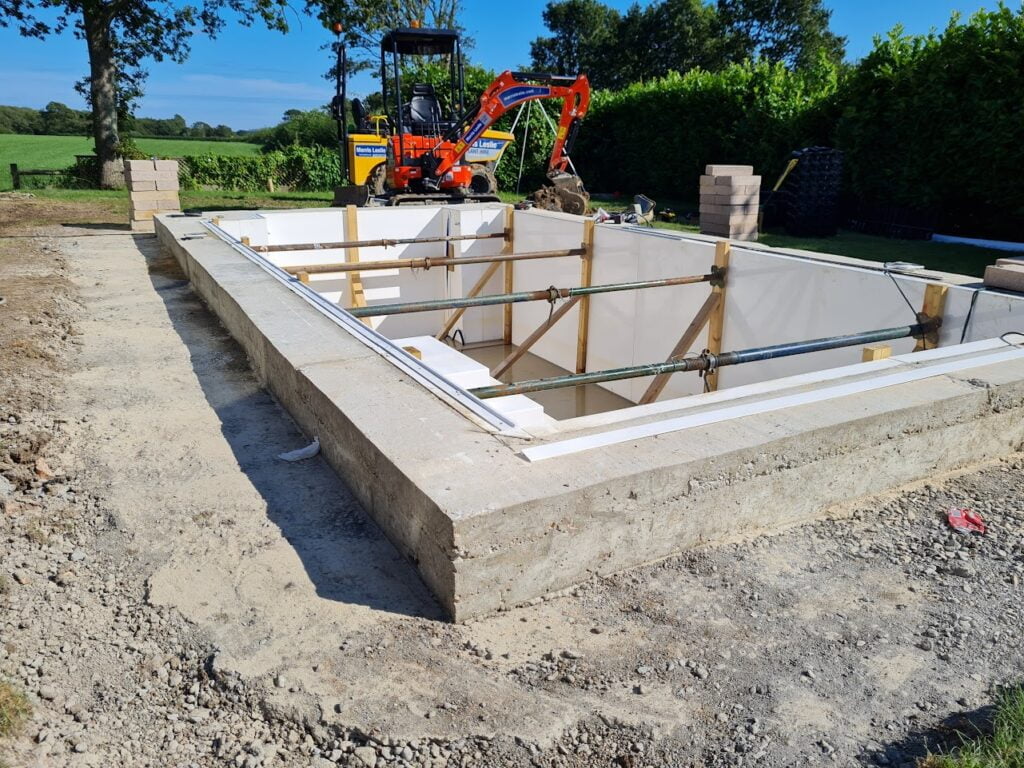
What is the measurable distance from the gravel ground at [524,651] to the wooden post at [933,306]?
2175 millimetres

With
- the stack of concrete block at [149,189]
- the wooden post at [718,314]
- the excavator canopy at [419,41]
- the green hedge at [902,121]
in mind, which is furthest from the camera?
the excavator canopy at [419,41]

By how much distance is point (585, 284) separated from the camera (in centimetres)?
943

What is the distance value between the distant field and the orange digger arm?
13965mm

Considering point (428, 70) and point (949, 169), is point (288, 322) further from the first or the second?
point (428, 70)

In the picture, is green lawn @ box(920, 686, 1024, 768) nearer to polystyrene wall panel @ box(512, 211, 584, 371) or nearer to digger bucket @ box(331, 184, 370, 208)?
polystyrene wall panel @ box(512, 211, 584, 371)

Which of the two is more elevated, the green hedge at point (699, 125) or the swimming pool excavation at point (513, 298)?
the green hedge at point (699, 125)

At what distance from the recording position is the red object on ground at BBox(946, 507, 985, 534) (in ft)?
9.29

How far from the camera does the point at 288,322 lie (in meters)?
4.24

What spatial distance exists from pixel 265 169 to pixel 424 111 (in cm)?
1026

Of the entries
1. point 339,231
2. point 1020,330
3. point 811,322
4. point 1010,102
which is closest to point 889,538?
point 1020,330

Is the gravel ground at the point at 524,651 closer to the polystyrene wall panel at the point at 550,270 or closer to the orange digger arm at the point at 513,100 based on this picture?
the polystyrene wall panel at the point at 550,270

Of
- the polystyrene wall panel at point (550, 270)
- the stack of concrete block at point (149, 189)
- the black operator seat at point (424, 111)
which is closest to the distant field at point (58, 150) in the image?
the black operator seat at point (424, 111)

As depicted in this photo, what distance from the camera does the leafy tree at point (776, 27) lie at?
143 ft

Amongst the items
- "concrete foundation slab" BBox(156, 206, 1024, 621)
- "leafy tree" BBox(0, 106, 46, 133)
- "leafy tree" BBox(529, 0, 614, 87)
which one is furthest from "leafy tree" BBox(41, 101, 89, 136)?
"concrete foundation slab" BBox(156, 206, 1024, 621)
